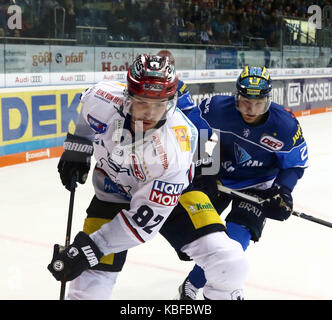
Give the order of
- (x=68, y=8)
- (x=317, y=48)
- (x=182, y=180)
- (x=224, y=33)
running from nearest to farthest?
1. (x=182, y=180)
2. (x=68, y=8)
3. (x=224, y=33)
4. (x=317, y=48)

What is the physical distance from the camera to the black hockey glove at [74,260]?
1.88 metres

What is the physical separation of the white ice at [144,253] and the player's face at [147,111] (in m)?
1.17

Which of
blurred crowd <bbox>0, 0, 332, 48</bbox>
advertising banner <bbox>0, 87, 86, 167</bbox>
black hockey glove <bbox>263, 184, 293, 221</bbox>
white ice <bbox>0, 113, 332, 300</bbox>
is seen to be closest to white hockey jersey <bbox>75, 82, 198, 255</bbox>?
black hockey glove <bbox>263, 184, 293, 221</bbox>

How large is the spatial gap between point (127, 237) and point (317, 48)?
977 cm

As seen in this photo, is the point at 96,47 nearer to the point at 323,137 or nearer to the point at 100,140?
the point at 323,137

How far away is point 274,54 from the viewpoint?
985cm

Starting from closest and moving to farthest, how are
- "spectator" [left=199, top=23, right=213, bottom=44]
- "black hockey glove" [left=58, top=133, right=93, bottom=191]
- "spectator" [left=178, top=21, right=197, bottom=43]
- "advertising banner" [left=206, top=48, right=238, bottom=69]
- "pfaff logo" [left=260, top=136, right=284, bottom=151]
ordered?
"black hockey glove" [left=58, top=133, right=93, bottom=191] < "pfaff logo" [left=260, top=136, right=284, bottom=151] < "spectator" [left=178, top=21, right=197, bottom=43] < "advertising banner" [left=206, top=48, right=238, bottom=69] < "spectator" [left=199, top=23, right=213, bottom=44]

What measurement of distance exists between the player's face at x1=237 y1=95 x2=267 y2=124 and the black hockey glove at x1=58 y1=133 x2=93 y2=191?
79 cm

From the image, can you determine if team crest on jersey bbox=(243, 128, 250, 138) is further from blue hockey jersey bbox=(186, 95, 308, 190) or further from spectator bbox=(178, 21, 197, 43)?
spectator bbox=(178, 21, 197, 43)

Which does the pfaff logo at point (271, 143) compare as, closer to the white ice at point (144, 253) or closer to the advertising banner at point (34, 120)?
the white ice at point (144, 253)

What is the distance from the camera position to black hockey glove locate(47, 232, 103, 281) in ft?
6.17

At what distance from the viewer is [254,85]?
2689 millimetres

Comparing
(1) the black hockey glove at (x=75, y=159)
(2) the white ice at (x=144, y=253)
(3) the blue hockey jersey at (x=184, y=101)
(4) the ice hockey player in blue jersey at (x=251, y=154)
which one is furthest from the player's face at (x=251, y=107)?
(2) the white ice at (x=144, y=253)
